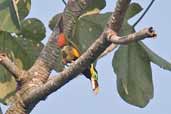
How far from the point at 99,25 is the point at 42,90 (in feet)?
0.57

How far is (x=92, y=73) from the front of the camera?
0.87 metres

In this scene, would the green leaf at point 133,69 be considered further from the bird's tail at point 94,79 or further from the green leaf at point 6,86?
the green leaf at point 6,86

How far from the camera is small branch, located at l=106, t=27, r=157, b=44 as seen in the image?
0.53 metres

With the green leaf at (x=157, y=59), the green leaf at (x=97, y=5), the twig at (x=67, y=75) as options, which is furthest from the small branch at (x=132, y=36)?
the green leaf at (x=97, y=5)

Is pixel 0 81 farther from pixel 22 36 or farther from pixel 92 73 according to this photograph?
pixel 92 73

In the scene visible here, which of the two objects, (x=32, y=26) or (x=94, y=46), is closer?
(x=94, y=46)

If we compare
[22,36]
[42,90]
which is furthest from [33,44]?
[42,90]

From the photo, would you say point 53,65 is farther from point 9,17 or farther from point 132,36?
point 132,36

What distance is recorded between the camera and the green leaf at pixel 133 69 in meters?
0.84

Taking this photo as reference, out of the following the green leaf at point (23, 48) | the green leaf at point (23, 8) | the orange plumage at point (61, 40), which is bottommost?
the green leaf at point (23, 48)

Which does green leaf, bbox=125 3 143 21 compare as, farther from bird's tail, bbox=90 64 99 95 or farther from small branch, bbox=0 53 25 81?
small branch, bbox=0 53 25 81

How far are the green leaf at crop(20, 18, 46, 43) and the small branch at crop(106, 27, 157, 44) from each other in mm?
362

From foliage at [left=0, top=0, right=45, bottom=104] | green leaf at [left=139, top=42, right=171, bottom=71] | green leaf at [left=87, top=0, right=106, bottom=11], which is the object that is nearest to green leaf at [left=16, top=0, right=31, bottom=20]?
foliage at [left=0, top=0, right=45, bottom=104]

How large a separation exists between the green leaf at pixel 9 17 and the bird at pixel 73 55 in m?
0.08
